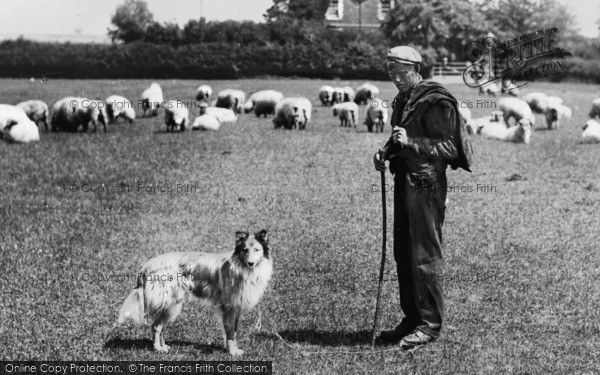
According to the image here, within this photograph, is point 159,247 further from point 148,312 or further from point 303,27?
point 303,27

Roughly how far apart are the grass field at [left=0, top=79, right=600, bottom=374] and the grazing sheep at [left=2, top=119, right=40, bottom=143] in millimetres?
721

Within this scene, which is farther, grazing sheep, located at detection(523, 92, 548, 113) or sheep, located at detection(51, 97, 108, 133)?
grazing sheep, located at detection(523, 92, 548, 113)

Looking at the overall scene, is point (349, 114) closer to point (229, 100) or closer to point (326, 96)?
point (229, 100)

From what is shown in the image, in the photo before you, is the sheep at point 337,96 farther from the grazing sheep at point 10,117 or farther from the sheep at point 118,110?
the grazing sheep at point 10,117

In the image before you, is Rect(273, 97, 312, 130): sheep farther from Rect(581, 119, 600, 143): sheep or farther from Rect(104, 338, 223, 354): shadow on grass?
Rect(104, 338, 223, 354): shadow on grass

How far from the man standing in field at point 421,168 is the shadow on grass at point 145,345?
6.77ft

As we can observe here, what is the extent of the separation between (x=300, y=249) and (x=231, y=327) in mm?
4503

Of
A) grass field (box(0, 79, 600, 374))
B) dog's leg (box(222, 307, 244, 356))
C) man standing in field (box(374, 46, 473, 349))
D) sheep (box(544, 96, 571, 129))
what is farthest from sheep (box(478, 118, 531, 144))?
dog's leg (box(222, 307, 244, 356))

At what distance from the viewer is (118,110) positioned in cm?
3086

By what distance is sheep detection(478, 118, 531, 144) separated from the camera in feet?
87.1

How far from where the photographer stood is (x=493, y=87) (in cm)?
4981

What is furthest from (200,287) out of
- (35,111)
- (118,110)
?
(118,110)

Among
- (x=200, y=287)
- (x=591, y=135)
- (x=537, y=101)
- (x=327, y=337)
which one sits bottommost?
(x=327, y=337)

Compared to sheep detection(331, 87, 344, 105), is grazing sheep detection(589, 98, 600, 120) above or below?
below
